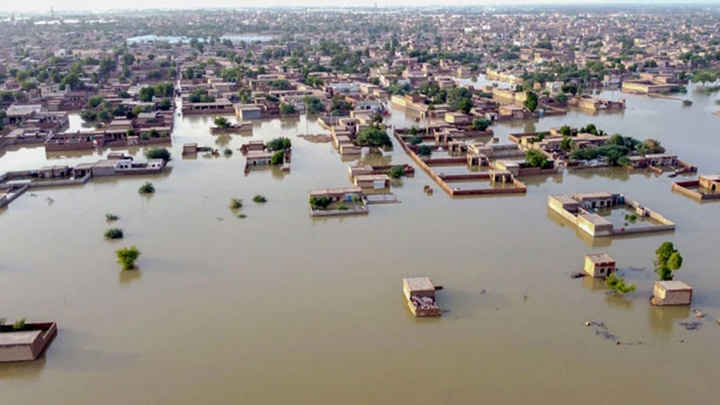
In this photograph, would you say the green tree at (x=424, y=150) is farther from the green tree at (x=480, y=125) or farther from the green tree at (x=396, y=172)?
the green tree at (x=480, y=125)

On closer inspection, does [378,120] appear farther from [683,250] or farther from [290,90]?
[683,250]

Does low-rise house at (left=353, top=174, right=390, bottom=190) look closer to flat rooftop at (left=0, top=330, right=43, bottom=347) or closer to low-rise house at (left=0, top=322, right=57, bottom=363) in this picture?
low-rise house at (left=0, top=322, right=57, bottom=363)

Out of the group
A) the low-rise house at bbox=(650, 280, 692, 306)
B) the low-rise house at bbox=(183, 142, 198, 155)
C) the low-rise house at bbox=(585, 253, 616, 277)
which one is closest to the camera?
the low-rise house at bbox=(650, 280, 692, 306)

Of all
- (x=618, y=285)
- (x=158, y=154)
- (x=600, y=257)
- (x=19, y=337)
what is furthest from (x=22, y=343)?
(x=158, y=154)

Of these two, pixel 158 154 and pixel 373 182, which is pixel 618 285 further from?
pixel 158 154

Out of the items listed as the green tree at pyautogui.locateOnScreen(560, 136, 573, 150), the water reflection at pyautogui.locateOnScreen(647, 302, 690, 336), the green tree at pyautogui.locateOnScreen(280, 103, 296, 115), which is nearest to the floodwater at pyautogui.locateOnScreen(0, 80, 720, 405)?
the water reflection at pyautogui.locateOnScreen(647, 302, 690, 336)

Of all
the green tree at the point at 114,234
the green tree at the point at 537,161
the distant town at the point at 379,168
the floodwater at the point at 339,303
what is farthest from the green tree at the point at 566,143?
the green tree at the point at 114,234
